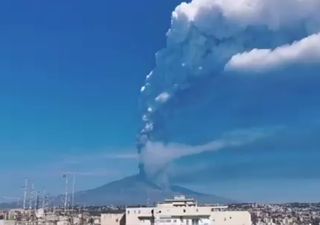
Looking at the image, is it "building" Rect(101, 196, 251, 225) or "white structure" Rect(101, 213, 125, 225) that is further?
"white structure" Rect(101, 213, 125, 225)

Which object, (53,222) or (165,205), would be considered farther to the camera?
(53,222)

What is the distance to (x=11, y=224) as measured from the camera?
87.6 meters

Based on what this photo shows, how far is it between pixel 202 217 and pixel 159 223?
4827mm

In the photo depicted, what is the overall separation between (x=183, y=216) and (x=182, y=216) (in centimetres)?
13

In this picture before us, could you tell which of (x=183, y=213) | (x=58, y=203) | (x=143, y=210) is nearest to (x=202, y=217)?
(x=183, y=213)

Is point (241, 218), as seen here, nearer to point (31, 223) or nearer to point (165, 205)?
point (165, 205)

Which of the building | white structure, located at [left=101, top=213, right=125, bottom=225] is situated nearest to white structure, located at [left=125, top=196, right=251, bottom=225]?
the building

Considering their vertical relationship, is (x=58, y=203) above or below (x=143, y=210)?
above

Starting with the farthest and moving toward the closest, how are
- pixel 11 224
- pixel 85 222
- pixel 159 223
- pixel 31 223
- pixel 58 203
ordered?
pixel 58 203
pixel 85 222
pixel 31 223
pixel 11 224
pixel 159 223

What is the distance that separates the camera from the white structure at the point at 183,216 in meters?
67.6

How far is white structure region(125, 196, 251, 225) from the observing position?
67625 millimetres

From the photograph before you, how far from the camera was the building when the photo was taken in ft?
222

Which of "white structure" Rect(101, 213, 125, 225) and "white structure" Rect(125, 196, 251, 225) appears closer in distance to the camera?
"white structure" Rect(125, 196, 251, 225)

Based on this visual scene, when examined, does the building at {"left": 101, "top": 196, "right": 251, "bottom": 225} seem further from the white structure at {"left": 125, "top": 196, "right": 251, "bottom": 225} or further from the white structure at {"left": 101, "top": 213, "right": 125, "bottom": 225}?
the white structure at {"left": 101, "top": 213, "right": 125, "bottom": 225}
